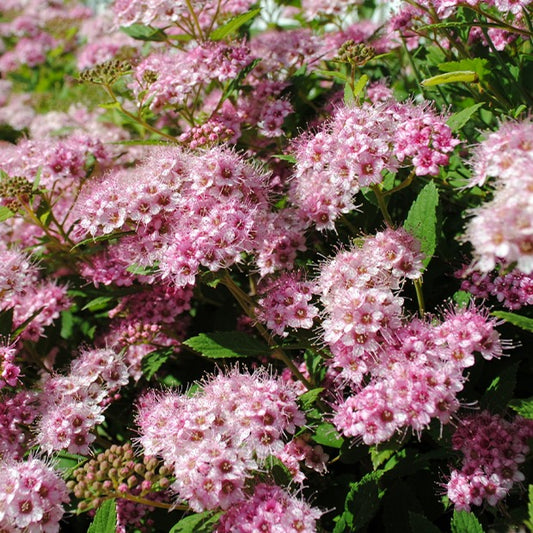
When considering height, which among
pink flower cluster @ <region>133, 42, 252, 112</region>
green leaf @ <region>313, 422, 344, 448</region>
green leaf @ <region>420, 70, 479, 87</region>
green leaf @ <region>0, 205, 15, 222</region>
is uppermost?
pink flower cluster @ <region>133, 42, 252, 112</region>

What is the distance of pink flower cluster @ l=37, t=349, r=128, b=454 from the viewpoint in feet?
7.39

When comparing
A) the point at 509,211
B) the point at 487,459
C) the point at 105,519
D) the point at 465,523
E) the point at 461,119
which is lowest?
the point at 465,523

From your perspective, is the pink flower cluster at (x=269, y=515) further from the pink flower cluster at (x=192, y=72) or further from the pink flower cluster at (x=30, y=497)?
the pink flower cluster at (x=192, y=72)

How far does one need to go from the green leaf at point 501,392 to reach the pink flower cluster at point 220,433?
0.59m

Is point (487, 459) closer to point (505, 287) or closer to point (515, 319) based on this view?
point (515, 319)

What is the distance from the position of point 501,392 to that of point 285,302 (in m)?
0.76

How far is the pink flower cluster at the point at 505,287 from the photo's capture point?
2084mm

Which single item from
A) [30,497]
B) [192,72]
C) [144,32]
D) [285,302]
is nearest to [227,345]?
[285,302]

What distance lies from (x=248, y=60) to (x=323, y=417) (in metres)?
1.64

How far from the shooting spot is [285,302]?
2.23m

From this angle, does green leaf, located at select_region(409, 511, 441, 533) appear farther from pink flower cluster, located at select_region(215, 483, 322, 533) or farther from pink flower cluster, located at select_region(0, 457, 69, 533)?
pink flower cluster, located at select_region(0, 457, 69, 533)

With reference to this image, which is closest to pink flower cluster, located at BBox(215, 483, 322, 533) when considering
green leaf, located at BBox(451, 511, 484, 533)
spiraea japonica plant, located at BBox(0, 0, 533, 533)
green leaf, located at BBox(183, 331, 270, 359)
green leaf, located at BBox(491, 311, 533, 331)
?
spiraea japonica plant, located at BBox(0, 0, 533, 533)

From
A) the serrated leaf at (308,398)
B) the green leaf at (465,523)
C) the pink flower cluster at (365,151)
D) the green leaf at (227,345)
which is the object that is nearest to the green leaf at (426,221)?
the pink flower cluster at (365,151)

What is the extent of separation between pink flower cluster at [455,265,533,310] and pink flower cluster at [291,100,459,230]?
1.38ft
